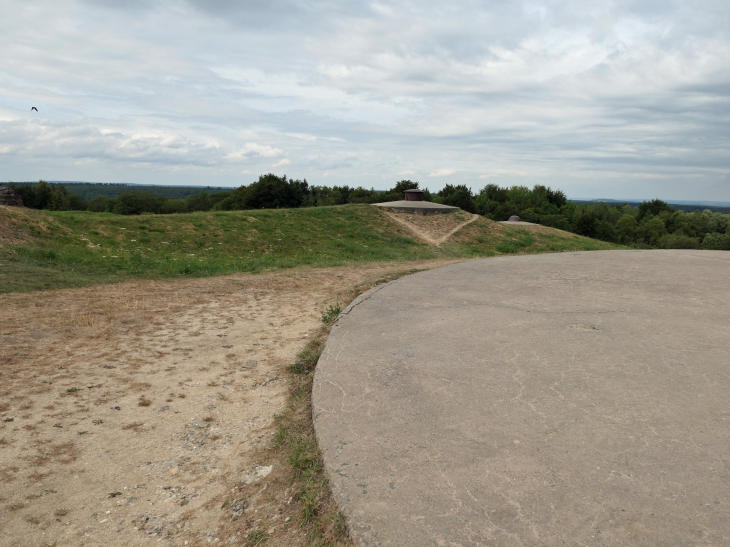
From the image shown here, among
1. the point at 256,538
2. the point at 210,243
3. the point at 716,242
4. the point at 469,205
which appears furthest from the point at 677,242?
the point at 256,538

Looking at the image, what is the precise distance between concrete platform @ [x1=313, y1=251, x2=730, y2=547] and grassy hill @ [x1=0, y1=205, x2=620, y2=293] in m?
6.69

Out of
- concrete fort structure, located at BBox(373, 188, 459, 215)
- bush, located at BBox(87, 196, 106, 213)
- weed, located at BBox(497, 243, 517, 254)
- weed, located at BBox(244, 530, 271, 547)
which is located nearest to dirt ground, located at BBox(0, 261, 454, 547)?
weed, located at BBox(244, 530, 271, 547)

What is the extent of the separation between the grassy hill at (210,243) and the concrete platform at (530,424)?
6691 millimetres

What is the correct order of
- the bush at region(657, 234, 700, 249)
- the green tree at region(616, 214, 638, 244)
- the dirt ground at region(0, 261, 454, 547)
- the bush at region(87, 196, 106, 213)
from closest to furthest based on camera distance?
the dirt ground at region(0, 261, 454, 547) → the bush at region(657, 234, 700, 249) → the bush at region(87, 196, 106, 213) → the green tree at region(616, 214, 638, 244)

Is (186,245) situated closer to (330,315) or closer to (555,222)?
(330,315)

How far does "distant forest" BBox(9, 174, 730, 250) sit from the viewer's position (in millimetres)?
41281

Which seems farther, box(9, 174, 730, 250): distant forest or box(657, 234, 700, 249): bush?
box(657, 234, 700, 249): bush

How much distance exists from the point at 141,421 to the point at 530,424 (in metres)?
2.89

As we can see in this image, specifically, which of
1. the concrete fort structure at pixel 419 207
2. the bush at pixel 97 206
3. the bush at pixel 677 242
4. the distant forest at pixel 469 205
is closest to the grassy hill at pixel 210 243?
the concrete fort structure at pixel 419 207

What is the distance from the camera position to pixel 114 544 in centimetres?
236

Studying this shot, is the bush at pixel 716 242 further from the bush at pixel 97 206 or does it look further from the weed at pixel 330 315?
the bush at pixel 97 206

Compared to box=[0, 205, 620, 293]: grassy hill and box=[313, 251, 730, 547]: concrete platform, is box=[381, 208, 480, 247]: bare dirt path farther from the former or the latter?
box=[313, 251, 730, 547]: concrete platform

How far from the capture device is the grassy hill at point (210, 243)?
32.5ft

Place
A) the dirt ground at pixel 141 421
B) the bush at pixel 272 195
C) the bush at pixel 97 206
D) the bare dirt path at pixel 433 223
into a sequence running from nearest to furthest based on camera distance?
1. the dirt ground at pixel 141 421
2. the bare dirt path at pixel 433 223
3. the bush at pixel 272 195
4. the bush at pixel 97 206
